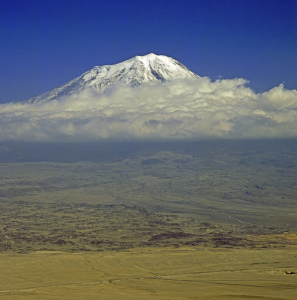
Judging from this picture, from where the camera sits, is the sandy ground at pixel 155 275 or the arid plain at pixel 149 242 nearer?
the sandy ground at pixel 155 275

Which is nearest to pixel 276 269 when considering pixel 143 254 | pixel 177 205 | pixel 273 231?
pixel 143 254

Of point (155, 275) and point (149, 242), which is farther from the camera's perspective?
point (149, 242)

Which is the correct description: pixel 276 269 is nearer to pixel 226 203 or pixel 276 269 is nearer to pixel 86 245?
pixel 86 245

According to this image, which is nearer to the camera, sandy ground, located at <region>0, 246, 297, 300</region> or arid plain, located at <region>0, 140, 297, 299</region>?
sandy ground, located at <region>0, 246, 297, 300</region>
